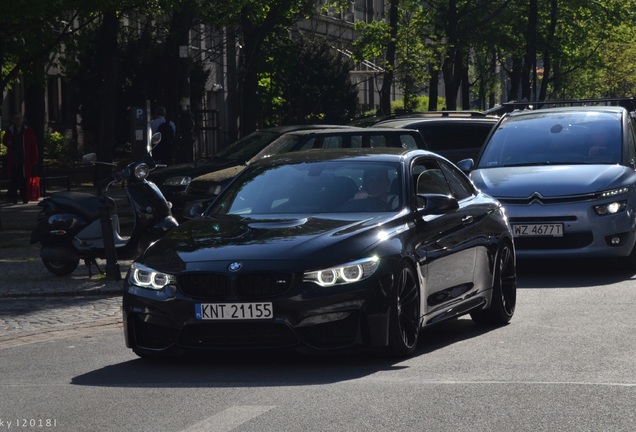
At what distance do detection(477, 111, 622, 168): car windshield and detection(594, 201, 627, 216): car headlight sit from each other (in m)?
1.02

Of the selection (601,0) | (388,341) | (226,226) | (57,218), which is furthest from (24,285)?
(601,0)

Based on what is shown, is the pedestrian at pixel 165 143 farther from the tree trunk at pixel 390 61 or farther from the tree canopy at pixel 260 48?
the tree trunk at pixel 390 61

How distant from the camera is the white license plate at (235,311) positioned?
9336 mm

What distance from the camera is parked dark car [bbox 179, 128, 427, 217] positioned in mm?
20531

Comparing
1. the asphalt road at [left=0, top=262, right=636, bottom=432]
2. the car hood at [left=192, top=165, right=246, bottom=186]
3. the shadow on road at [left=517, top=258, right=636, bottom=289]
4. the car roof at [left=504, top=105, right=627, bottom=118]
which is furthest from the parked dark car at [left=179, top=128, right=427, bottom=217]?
the asphalt road at [left=0, top=262, right=636, bottom=432]

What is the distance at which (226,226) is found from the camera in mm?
10375

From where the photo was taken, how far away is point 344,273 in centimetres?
941

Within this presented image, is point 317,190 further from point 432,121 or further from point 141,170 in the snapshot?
point 432,121

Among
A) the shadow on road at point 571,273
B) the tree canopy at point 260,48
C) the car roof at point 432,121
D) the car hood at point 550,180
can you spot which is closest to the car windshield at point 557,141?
the car hood at point 550,180

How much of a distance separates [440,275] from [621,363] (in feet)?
5.27

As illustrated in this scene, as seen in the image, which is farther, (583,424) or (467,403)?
A: (467,403)

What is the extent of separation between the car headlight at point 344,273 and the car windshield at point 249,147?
12.6m

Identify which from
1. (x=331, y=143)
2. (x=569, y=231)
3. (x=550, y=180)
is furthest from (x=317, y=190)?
(x=331, y=143)

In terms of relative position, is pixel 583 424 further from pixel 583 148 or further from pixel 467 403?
pixel 583 148
